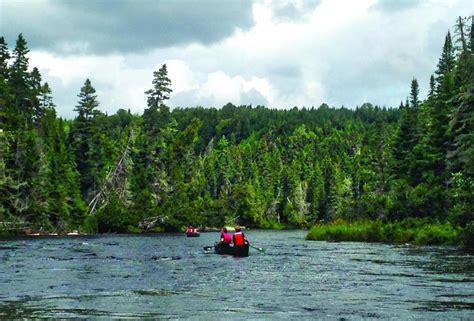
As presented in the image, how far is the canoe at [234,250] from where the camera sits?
51219mm

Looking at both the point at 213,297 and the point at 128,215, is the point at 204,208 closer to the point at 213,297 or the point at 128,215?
the point at 128,215

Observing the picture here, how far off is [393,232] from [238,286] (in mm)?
40532

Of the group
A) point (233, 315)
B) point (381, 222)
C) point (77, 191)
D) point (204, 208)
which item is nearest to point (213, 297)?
point (233, 315)

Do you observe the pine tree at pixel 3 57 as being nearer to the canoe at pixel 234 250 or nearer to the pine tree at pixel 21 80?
the pine tree at pixel 21 80

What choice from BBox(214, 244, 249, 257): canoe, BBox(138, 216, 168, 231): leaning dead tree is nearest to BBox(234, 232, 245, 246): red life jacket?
BBox(214, 244, 249, 257): canoe

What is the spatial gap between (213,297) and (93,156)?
3235 inches

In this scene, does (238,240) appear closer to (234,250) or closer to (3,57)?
(234,250)

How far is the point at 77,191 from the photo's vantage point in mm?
96125

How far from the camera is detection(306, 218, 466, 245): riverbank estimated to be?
62466 millimetres

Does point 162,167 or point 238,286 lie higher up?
point 162,167

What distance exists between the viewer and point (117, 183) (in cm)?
10650

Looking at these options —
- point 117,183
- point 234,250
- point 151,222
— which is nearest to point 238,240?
point 234,250

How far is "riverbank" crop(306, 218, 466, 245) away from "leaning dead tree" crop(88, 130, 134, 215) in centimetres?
3661

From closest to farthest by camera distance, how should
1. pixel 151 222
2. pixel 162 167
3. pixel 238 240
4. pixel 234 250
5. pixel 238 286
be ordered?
pixel 238 286
pixel 238 240
pixel 234 250
pixel 151 222
pixel 162 167
